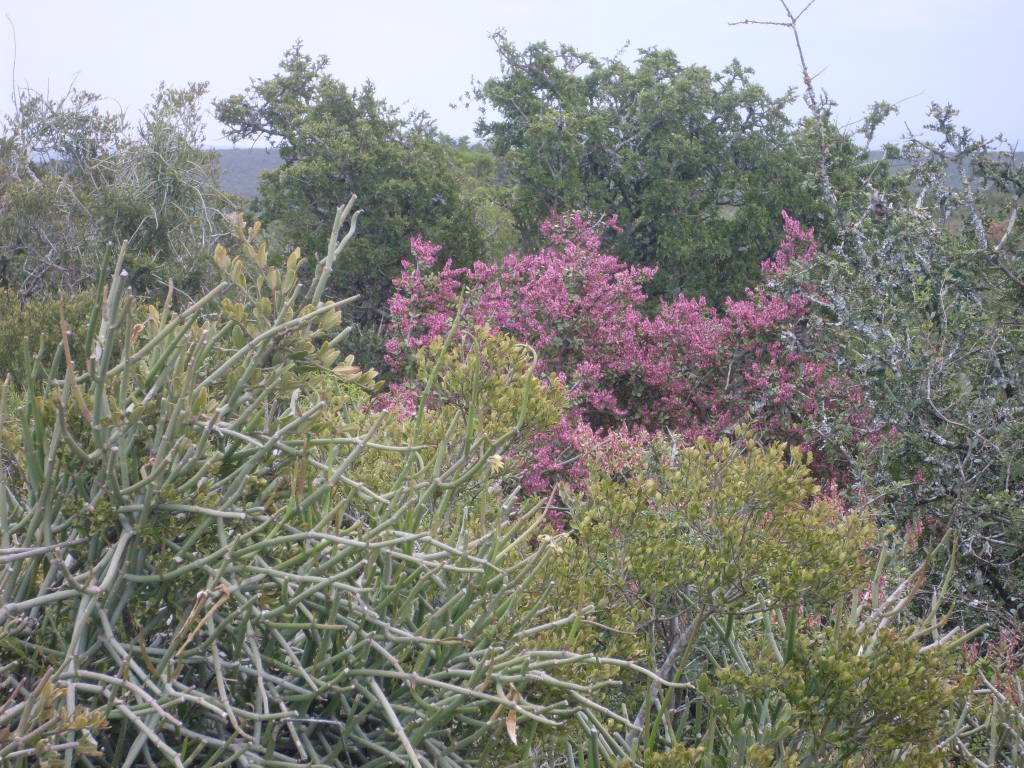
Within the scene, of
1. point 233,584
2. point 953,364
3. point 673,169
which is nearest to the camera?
point 233,584

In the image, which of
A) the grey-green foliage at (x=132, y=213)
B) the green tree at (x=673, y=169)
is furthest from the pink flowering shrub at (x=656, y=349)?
the grey-green foliage at (x=132, y=213)

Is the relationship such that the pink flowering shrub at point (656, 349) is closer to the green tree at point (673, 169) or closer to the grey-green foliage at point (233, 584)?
the green tree at point (673, 169)

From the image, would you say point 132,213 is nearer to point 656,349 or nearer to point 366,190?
point 366,190

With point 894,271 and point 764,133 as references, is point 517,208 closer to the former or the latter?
point 764,133

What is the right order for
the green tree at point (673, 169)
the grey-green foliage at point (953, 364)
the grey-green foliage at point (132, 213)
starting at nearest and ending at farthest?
the grey-green foliage at point (953, 364), the green tree at point (673, 169), the grey-green foliage at point (132, 213)

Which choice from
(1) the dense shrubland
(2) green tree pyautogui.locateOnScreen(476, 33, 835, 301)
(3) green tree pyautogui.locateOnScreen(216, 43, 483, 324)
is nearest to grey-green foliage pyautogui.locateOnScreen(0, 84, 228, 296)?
(3) green tree pyautogui.locateOnScreen(216, 43, 483, 324)

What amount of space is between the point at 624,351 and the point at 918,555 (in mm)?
3232

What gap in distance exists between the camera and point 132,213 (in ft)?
40.0

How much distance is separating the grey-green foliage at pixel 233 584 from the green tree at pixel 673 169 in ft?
29.0

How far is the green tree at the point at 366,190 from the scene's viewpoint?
37.3 feet

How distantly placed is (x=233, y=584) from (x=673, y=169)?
9.81 meters

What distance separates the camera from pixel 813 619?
8.23ft

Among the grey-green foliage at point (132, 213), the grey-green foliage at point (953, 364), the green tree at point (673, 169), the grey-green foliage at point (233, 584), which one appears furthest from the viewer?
the grey-green foliage at point (132, 213)

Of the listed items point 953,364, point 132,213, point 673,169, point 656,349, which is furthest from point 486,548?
point 132,213
